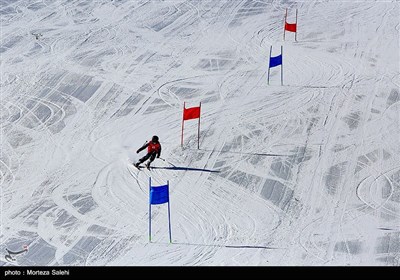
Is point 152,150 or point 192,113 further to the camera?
point 192,113

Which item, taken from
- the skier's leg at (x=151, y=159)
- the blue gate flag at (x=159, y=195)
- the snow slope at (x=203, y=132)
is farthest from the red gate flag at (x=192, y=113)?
the blue gate flag at (x=159, y=195)

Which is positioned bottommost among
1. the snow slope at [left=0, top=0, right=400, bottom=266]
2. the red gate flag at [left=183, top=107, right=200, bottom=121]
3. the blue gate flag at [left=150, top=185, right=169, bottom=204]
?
the snow slope at [left=0, top=0, right=400, bottom=266]

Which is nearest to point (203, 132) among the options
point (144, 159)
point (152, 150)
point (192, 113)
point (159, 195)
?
point (192, 113)

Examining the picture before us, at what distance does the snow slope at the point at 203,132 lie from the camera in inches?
444

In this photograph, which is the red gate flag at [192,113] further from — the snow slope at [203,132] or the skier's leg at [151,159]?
the skier's leg at [151,159]

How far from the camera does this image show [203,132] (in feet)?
48.4

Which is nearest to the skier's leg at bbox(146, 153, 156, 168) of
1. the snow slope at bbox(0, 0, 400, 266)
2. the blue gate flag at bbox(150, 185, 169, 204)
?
the snow slope at bbox(0, 0, 400, 266)

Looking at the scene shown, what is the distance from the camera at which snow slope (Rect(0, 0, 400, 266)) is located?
11289 millimetres

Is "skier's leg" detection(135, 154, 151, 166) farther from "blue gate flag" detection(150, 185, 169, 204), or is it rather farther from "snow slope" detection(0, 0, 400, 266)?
"blue gate flag" detection(150, 185, 169, 204)

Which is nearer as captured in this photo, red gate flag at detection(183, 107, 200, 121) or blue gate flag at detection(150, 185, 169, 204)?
blue gate flag at detection(150, 185, 169, 204)

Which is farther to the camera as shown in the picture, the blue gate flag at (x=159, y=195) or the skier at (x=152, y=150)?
the skier at (x=152, y=150)

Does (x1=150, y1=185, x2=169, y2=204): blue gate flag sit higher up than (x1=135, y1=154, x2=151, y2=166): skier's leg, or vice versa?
(x1=150, y1=185, x2=169, y2=204): blue gate flag

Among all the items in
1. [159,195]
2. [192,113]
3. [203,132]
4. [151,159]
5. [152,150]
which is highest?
[159,195]

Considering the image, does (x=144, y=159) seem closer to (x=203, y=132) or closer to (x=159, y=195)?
(x=203, y=132)
